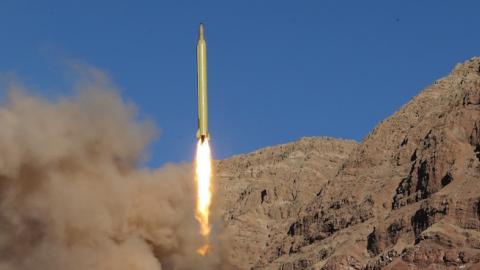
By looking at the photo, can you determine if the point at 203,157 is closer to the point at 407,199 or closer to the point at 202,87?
the point at 202,87

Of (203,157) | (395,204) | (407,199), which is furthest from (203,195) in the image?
(395,204)

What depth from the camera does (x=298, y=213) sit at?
592 ft

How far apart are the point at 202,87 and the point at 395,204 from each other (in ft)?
234

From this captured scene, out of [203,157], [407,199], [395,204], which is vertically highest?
[395,204]

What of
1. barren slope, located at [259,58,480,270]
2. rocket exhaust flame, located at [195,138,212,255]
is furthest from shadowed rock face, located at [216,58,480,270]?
rocket exhaust flame, located at [195,138,212,255]

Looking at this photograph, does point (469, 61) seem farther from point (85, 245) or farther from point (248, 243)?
point (85, 245)

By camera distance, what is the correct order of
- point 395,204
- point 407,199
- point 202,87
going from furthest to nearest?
point 395,204
point 407,199
point 202,87

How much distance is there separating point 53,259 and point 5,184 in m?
4.35

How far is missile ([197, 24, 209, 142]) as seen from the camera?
8250 cm

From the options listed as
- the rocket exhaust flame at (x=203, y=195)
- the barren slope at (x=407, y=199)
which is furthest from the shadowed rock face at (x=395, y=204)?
the rocket exhaust flame at (x=203, y=195)

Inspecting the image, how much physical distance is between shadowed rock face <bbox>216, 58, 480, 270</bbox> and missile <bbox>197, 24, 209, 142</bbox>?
119 ft

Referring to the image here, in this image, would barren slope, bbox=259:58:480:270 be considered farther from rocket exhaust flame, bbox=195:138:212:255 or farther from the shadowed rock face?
rocket exhaust flame, bbox=195:138:212:255

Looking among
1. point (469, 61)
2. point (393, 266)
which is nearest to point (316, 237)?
point (393, 266)

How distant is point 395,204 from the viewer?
500 feet
